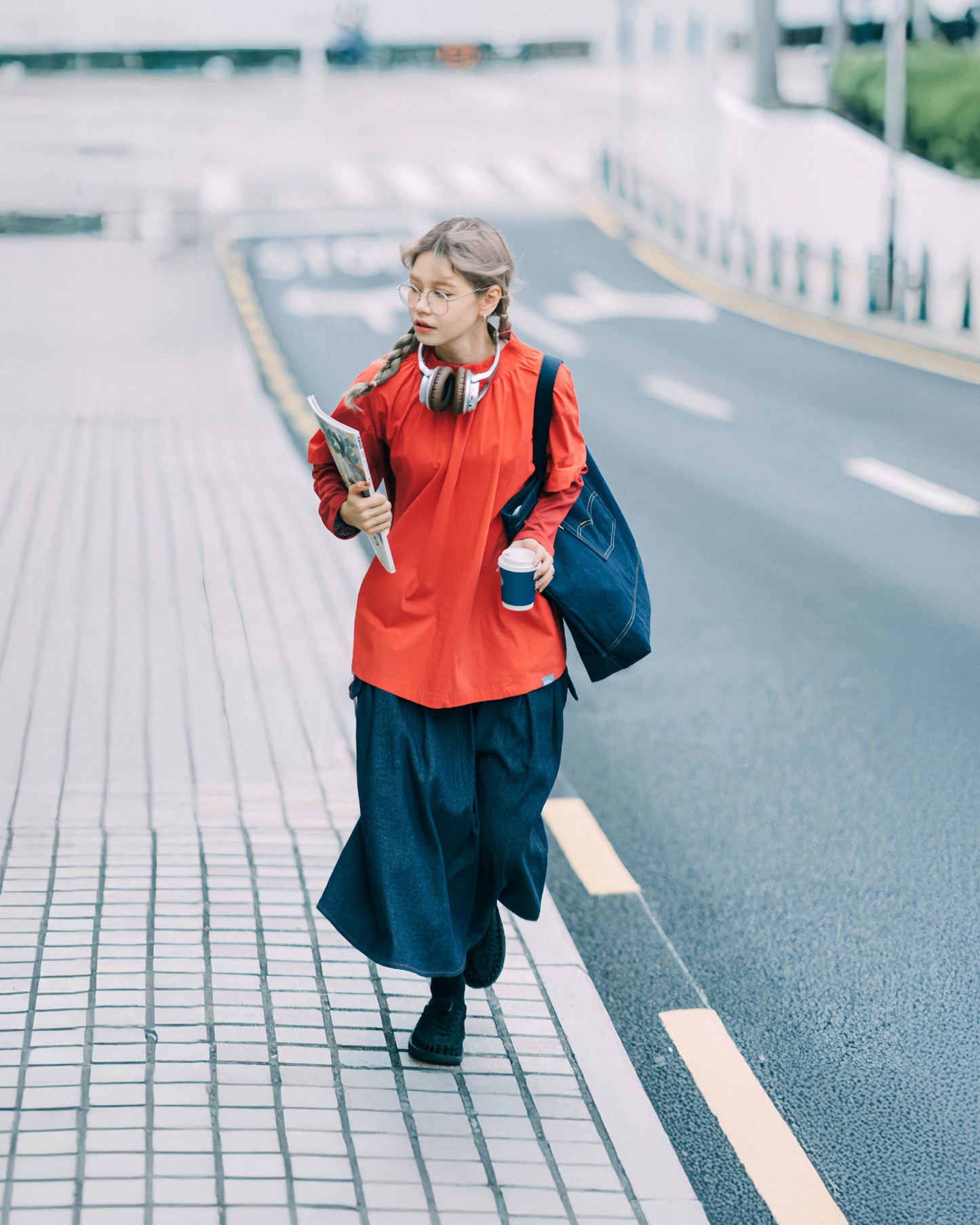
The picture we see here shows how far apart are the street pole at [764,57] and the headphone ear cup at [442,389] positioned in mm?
28396

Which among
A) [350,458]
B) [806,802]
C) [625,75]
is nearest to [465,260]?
[350,458]

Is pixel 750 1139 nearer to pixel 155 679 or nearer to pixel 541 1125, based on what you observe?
pixel 541 1125

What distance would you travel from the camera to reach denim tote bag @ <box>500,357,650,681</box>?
3.27m

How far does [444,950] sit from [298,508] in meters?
6.29

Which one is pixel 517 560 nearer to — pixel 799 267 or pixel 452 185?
pixel 799 267

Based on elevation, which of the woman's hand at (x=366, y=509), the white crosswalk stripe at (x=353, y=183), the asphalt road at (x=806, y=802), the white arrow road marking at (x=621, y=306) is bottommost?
the white crosswalk stripe at (x=353, y=183)

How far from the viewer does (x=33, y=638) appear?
21.7 feet

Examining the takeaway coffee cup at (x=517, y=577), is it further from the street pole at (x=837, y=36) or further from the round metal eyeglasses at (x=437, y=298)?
the street pole at (x=837, y=36)

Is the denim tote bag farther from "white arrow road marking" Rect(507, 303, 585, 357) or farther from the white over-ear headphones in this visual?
"white arrow road marking" Rect(507, 303, 585, 357)

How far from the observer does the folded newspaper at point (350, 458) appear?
9.85 feet

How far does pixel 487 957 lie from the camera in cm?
356

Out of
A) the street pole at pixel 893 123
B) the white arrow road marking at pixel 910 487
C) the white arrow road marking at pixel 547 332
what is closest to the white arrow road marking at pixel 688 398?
the white arrow road marking at pixel 547 332

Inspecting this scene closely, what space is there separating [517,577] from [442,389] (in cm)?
41

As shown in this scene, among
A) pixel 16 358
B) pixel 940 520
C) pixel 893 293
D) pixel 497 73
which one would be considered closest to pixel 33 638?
pixel 940 520
